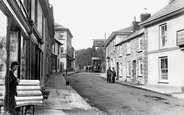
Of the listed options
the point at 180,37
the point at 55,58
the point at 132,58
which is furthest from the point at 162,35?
the point at 55,58

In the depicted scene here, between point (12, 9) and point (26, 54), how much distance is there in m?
2.96

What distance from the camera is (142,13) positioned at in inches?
930

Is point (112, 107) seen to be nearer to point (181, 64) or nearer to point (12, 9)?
point (12, 9)

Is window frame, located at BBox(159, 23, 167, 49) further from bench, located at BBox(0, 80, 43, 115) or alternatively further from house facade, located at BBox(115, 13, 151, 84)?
bench, located at BBox(0, 80, 43, 115)

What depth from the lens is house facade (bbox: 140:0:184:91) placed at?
49.6 ft

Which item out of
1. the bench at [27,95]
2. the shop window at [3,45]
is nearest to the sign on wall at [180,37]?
the bench at [27,95]

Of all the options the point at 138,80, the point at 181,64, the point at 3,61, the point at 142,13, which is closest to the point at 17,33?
the point at 3,61

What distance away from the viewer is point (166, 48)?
16516mm

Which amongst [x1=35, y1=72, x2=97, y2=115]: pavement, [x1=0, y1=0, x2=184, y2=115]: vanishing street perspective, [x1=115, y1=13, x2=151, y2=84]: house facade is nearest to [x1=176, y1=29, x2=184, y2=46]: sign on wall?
[x1=0, y1=0, x2=184, y2=115]: vanishing street perspective

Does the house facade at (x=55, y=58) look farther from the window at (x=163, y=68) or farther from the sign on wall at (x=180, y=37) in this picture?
the sign on wall at (x=180, y=37)

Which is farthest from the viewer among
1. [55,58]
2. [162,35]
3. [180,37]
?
[55,58]

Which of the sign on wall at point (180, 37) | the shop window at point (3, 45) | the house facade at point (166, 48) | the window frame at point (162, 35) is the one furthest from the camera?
the window frame at point (162, 35)

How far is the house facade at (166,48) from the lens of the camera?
49.6ft

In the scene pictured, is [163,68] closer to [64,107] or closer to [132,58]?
[132,58]
